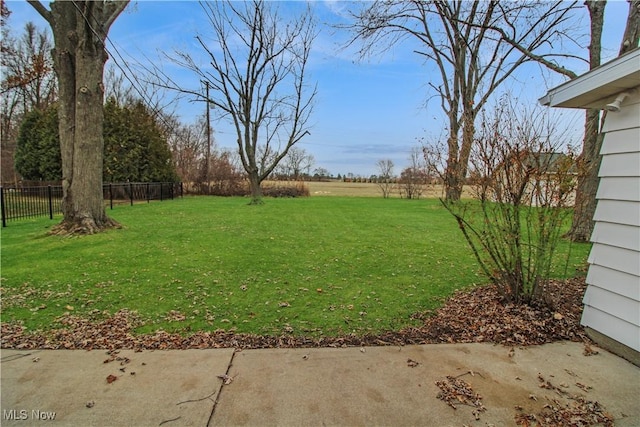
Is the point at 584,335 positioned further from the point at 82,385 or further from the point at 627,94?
the point at 82,385

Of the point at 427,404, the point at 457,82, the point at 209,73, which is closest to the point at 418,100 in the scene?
the point at 457,82

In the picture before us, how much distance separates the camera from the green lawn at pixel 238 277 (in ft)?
10.3

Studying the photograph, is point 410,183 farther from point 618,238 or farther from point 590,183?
point 618,238

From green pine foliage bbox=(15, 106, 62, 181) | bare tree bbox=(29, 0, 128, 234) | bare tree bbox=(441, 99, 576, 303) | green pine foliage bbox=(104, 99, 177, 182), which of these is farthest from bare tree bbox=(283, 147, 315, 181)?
bare tree bbox=(441, 99, 576, 303)

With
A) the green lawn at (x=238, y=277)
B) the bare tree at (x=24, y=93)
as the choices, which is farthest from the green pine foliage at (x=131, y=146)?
the green lawn at (x=238, y=277)

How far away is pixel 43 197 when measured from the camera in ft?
37.7

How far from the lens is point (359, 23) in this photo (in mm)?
9602

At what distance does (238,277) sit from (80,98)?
16.3 ft

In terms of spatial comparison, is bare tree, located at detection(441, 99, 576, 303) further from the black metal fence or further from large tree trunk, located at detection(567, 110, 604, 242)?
the black metal fence

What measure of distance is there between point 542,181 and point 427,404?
2205mm

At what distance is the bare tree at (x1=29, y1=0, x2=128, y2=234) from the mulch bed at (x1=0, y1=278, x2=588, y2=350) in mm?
4230

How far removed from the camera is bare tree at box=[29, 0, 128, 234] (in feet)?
20.1

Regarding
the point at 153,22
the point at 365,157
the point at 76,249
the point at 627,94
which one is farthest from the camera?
the point at 365,157

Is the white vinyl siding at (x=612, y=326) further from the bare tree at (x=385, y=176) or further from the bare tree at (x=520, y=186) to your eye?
the bare tree at (x=385, y=176)
